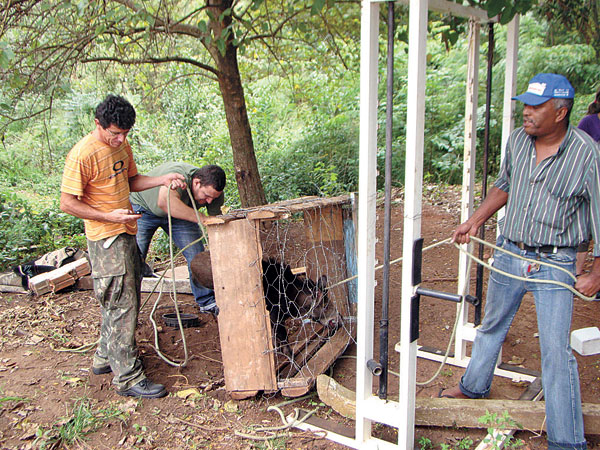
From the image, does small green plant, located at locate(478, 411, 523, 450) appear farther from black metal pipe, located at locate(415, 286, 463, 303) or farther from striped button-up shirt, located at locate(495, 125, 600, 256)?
striped button-up shirt, located at locate(495, 125, 600, 256)

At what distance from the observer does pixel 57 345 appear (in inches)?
162

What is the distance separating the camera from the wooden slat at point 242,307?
3160 mm

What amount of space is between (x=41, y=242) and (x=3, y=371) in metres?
3.60

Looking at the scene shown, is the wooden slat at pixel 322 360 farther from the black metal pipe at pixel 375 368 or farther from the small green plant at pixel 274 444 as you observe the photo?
the black metal pipe at pixel 375 368

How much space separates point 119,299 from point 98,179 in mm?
824

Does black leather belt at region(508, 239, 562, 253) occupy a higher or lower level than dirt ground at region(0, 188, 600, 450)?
higher

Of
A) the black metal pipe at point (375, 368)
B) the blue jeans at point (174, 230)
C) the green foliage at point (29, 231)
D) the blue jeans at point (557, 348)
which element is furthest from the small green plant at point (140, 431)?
the green foliage at point (29, 231)

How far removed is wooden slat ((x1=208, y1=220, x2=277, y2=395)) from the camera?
10.4 feet

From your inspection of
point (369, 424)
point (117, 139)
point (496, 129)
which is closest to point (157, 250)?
point (117, 139)

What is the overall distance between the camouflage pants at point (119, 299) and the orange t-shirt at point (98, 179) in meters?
0.09

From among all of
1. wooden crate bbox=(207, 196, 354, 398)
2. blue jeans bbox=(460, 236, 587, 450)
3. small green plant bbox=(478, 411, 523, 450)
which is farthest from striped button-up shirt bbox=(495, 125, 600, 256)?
wooden crate bbox=(207, 196, 354, 398)

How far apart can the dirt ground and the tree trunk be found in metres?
1.43

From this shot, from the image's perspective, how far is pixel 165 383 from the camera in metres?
3.55

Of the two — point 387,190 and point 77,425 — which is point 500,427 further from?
point 77,425
